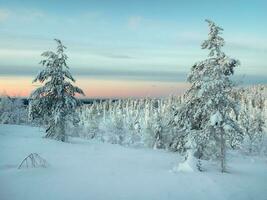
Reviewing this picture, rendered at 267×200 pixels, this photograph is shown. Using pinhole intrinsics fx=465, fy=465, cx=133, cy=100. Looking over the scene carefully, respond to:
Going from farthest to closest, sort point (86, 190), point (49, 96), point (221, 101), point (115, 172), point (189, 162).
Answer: point (49, 96)
point (221, 101)
point (189, 162)
point (115, 172)
point (86, 190)

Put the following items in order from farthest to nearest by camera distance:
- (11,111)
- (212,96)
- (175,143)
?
(11,111), (175,143), (212,96)

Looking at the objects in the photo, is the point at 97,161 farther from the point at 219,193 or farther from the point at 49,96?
the point at 49,96

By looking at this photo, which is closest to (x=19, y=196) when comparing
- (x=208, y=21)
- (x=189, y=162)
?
(x=189, y=162)

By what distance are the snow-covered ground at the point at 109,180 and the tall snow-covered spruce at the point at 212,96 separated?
7.00 feet

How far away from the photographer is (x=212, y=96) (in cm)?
2670

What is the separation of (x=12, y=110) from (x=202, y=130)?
73591 millimetres

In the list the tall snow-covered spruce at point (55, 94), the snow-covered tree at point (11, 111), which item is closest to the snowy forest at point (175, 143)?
the tall snow-covered spruce at point (55, 94)

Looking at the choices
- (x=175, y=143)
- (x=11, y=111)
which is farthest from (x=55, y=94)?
(x=11, y=111)

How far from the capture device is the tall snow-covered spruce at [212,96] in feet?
86.7

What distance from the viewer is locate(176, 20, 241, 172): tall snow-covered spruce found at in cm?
2644

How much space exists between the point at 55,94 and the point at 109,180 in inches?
697

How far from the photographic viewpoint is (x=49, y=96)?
37125 millimetres

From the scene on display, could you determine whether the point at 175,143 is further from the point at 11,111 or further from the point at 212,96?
the point at 11,111

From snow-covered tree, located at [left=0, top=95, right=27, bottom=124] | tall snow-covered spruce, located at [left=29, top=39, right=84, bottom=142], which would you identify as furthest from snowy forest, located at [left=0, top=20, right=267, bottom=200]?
snow-covered tree, located at [left=0, top=95, right=27, bottom=124]
